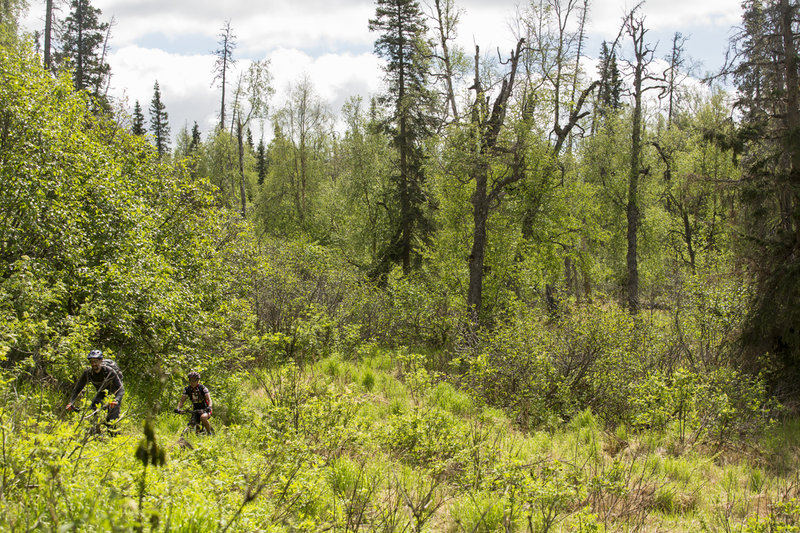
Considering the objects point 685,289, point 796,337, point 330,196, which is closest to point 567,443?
point 796,337

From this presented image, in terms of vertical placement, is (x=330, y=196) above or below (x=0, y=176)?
above

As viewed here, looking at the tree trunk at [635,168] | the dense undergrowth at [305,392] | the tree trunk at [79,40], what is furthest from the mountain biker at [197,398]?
the tree trunk at [79,40]

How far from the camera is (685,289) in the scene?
42.4 feet

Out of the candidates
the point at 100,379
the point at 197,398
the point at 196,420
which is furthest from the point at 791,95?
Result: the point at 100,379

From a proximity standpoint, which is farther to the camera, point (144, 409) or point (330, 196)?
point (330, 196)

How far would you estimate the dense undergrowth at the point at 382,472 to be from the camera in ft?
11.9

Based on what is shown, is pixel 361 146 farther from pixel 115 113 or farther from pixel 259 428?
pixel 259 428

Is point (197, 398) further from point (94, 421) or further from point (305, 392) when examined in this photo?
point (94, 421)

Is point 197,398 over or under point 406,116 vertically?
under

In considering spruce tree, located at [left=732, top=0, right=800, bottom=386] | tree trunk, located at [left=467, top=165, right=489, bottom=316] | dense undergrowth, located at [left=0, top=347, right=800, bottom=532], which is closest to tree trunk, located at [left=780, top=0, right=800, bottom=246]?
spruce tree, located at [left=732, top=0, right=800, bottom=386]

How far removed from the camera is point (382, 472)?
6.41 metres

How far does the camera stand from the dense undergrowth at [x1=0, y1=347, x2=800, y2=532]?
3.63 metres

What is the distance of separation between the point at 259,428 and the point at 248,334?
4547 millimetres

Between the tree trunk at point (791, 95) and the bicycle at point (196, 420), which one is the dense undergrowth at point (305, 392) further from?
the tree trunk at point (791, 95)
